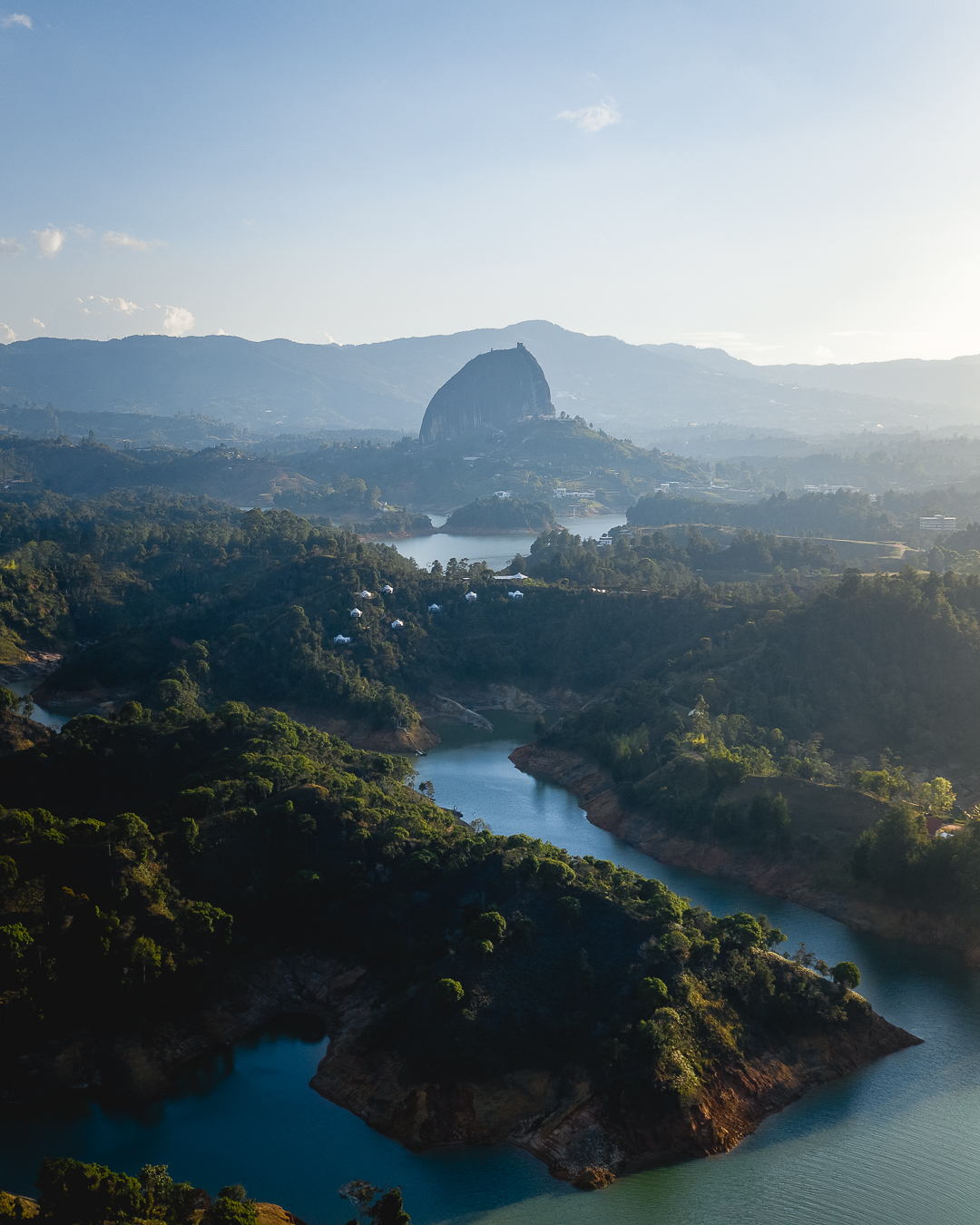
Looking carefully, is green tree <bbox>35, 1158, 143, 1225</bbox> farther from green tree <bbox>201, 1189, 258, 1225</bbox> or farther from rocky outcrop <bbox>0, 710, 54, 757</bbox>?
rocky outcrop <bbox>0, 710, 54, 757</bbox>

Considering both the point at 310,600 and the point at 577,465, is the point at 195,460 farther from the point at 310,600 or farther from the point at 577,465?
the point at 310,600

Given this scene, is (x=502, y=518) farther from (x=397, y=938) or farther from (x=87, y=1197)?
(x=87, y=1197)

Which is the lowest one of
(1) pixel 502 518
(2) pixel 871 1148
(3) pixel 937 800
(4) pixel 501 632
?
(2) pixel 871 1148

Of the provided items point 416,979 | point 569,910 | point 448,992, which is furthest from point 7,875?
point 569,910

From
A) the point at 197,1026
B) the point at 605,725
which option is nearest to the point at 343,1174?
the point at 197,1026

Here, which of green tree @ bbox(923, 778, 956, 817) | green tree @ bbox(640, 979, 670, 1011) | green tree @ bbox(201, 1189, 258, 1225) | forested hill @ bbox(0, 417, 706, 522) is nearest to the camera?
green tree @ bbox(201, 1189, 258, 1225)

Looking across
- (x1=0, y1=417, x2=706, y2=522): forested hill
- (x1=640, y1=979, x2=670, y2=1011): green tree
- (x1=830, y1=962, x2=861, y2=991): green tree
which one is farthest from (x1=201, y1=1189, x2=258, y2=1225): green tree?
(x1=0, y1=417, x2=706, y2=522): forested hill
